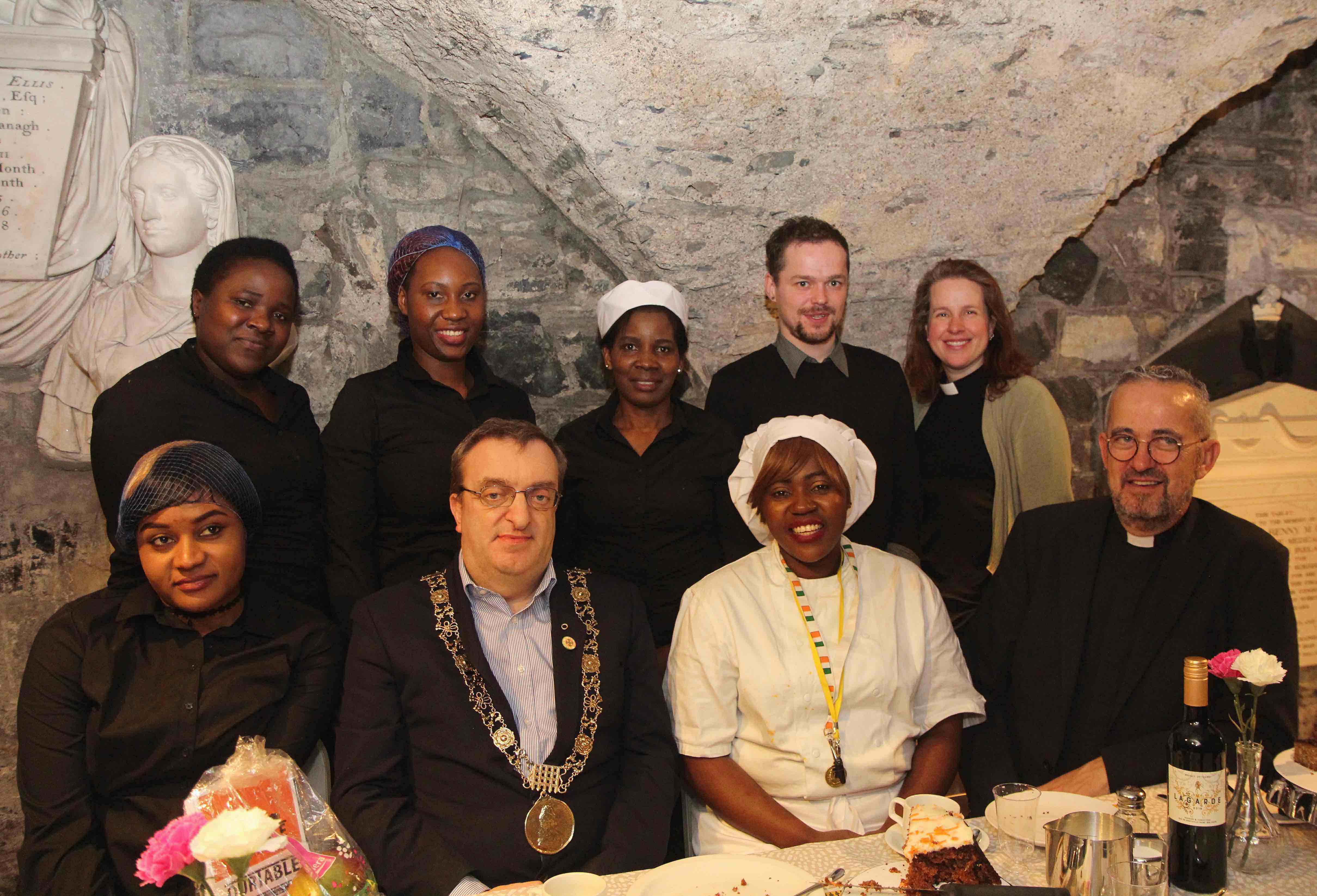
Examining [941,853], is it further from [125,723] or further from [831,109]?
[831,109]

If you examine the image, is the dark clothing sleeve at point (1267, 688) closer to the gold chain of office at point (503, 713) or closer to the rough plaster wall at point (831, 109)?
the gold chain of office at point (503, 713)

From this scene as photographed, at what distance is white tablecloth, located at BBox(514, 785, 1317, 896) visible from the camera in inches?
66.1

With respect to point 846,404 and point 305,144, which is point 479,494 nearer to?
point 846,404

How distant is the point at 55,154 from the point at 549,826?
2.46 m

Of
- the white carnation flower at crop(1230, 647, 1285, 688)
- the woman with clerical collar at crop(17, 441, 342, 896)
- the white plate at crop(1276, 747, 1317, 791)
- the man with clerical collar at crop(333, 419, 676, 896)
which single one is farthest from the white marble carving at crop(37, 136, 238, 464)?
the white plate at crop(1276, 747, 1317, 791)

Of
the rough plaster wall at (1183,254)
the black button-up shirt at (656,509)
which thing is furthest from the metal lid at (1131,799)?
the rough plaster wall at (1183,254)

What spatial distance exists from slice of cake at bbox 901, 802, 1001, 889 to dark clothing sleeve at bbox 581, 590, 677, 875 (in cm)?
62

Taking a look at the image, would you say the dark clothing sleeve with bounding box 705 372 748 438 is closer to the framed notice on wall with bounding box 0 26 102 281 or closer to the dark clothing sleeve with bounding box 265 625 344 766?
the dark clothing sleeve with bounding box 265 625 344 766

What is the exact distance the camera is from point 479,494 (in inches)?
88.8

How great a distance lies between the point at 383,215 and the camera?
3506 millimetres

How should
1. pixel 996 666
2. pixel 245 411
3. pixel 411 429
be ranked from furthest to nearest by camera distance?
pixel 411 429
pixel 245 411
pixel 996 666

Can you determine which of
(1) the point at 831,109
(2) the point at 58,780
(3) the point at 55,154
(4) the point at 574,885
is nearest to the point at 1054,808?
(4) the point at 574,885

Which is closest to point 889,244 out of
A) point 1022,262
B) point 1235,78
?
point 1022,262

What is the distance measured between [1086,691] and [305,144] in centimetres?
278
